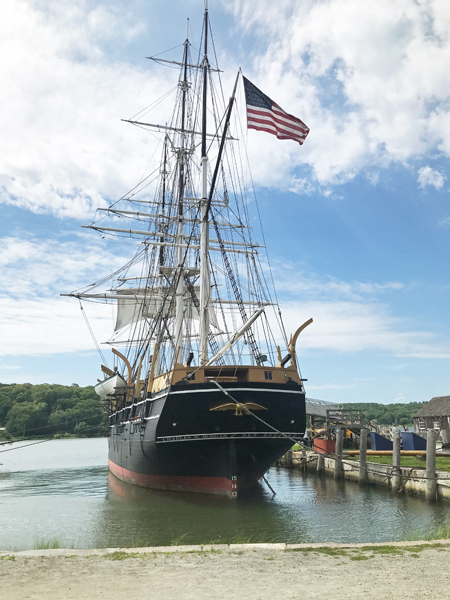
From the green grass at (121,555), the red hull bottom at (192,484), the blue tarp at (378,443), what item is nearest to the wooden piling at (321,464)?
the blue tarp at (378,443)

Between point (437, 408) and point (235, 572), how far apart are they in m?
44.5

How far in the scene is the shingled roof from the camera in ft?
148

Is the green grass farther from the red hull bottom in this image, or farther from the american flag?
the american flag

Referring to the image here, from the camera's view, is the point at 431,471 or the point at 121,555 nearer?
the point at 121,555

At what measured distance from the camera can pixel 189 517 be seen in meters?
16.2

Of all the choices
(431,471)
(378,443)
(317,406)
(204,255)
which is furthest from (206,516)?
(317,406)

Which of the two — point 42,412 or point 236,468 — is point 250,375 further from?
point 42,412

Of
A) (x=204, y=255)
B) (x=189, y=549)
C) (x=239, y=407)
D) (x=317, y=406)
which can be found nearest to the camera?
(x=189, y=549)

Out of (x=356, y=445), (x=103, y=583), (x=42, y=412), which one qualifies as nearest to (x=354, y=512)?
(x=103, y=583)

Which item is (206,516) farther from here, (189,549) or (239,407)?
(189,549)

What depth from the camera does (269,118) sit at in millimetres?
18750

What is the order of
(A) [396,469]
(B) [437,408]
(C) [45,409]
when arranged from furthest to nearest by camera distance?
1. (C) [45,409]
2. (B) [437,408]
3. (A) [396,469]

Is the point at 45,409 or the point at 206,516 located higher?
the point at 45,409

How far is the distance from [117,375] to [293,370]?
18.6m
